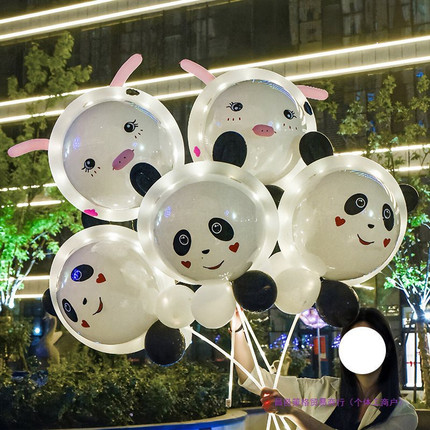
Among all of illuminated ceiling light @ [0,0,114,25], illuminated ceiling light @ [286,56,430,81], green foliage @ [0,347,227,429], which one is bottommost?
green foliage @ [0,347,227,429]

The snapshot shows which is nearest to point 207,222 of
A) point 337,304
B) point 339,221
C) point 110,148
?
point 339,221

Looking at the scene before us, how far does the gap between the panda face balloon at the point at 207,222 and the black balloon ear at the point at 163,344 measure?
0.36m

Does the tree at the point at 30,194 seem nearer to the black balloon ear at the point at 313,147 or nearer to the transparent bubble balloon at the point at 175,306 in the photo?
the transparent bubble balloon at the point at 175,306

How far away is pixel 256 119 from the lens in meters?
3.56

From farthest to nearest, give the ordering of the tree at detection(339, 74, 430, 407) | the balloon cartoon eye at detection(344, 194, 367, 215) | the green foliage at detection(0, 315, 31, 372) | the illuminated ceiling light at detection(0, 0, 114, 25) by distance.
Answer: the illuminated ceiling light at detection(0, 0, 114, 25), the green foliage at detection(0, 315, 31, 372), the tree at detection(339, 74, 430, 407), the balloon cartoon eye at detection(344, 194, 367, 215)

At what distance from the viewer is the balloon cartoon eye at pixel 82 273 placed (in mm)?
3381

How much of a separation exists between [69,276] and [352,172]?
4.59 ft

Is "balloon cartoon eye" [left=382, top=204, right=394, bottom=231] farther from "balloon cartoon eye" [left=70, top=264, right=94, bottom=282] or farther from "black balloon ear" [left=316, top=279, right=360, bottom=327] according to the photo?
"balloon cartoon eye" [left=70, top=264, right=94, bottom=282]

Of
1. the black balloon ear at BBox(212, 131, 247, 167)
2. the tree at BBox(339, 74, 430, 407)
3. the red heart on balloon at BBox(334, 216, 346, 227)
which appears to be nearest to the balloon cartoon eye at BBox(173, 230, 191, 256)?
the black balloon ear at BBox(212, 131, 247, 167)

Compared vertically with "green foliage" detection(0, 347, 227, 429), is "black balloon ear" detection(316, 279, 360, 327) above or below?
above

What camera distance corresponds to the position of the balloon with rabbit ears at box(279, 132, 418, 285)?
10.4ft

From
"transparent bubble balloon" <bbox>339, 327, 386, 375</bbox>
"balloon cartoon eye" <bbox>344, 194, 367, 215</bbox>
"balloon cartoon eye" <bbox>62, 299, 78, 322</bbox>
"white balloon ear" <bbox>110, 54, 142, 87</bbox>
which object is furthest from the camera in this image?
"white balloon ear" <bbox>110, 54, 142, 87</bbox>

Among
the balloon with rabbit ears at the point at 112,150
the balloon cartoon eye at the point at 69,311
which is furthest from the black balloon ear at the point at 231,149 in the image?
the balloon cartoon eye at the point at 69,311

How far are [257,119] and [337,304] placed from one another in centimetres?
99
